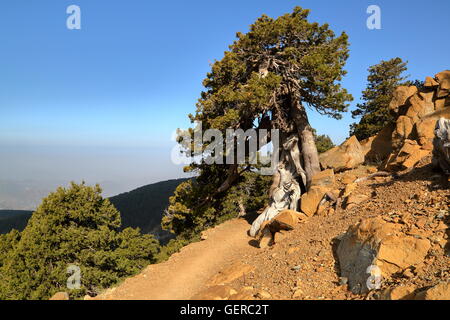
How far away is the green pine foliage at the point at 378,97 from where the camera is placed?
27.9 m

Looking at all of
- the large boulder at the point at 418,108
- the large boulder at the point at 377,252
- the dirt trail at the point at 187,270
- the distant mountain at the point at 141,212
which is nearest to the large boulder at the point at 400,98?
the large boulder at the point at 418,108

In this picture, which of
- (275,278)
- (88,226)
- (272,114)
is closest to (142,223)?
(88,226)

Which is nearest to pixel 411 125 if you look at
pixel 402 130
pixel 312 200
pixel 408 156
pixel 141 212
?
pixel 402 130

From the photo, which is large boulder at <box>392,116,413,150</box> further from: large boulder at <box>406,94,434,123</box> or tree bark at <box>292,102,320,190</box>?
tree bark at <box>292,102,320,190</box>

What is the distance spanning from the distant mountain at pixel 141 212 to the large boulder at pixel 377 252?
238 ft

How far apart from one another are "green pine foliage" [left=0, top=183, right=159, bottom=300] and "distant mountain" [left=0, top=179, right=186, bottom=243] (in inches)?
2254

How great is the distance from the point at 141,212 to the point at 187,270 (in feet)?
293

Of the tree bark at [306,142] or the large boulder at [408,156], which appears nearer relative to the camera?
the large boulder at [408,156]

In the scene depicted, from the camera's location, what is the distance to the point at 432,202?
7.27 m

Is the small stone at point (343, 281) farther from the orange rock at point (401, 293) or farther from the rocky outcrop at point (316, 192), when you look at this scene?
the rocky outcrop at point (316, 192)

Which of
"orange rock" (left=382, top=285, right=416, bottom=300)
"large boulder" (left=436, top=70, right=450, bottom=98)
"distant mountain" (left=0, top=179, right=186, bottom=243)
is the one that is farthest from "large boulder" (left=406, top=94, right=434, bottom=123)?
"distant mountain" (left=0, top=179, right=186, bottom=243)

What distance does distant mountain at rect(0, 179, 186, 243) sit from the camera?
84.0m

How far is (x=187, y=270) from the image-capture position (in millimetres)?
11367

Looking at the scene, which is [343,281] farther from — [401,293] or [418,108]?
[418,108]
